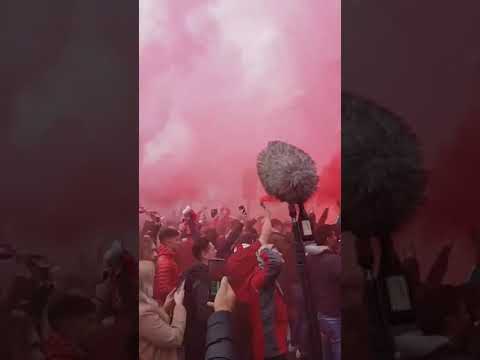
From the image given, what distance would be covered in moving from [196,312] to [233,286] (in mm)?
251

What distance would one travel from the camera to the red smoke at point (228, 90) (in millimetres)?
3088

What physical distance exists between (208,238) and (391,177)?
3.49ft

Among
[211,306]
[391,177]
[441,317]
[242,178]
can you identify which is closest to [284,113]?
[242,178]

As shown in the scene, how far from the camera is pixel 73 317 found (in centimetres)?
310

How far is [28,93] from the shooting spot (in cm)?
314

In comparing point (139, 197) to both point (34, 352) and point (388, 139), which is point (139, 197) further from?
point (388, 139)

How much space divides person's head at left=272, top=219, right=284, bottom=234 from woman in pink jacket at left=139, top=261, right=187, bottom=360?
62cm

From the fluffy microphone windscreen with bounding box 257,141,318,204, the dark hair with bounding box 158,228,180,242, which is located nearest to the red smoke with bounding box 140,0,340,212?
the fluffy microphone windscreen with bounding box 257,141,318,204

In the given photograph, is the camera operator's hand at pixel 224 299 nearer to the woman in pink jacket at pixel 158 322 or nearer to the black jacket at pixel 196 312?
the black jacket at pixel 196 312

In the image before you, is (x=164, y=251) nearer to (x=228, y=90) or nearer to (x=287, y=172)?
(x=287, y=172)

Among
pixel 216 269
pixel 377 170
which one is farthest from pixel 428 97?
pixel 216 269

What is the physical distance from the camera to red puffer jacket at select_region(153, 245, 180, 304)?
10.2ft

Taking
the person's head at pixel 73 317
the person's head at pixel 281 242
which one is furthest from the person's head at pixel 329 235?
the person's head at pixel 73 317

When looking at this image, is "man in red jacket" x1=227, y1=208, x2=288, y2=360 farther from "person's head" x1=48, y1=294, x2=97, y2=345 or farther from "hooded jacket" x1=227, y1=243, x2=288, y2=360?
"person's head" x1=48, y1=294, x2=97, y2=345
